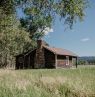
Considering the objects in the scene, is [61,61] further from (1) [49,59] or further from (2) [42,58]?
(2) [42,58]

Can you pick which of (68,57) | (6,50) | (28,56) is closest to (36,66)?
(28,56)

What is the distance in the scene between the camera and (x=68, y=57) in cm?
6556

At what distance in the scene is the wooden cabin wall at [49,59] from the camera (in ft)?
192

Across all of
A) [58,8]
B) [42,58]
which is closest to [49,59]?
[42,58]

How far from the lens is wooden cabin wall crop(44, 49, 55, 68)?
58438 mm

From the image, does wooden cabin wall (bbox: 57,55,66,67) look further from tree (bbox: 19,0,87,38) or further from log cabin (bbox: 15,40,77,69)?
tree (bbox: 19,0,87,38)

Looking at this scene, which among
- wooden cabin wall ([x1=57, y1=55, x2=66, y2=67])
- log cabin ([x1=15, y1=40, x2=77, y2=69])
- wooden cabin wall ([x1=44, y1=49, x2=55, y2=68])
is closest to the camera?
wooden cabin wall ([x1=44, y1=49, x2=55, y2=68])

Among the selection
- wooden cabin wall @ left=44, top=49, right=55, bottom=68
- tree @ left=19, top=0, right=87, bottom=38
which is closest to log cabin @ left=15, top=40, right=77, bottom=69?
wooden cabin wall @ left=44, top=49, right=55, bottom=68

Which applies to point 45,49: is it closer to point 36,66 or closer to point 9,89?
point 36,66

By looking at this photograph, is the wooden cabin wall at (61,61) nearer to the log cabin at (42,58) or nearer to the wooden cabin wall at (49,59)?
the log cabin at (42,58)

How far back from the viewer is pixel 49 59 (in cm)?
5903

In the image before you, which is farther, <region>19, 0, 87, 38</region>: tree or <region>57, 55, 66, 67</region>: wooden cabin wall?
<region>57, 55, 66, 67</region>: wooden cabin wall

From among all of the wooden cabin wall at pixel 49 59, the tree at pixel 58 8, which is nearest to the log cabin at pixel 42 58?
the wooden cabin wall at pixel 49 59

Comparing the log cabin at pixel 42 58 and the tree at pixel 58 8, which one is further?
the log cabin at pixel 42 58
